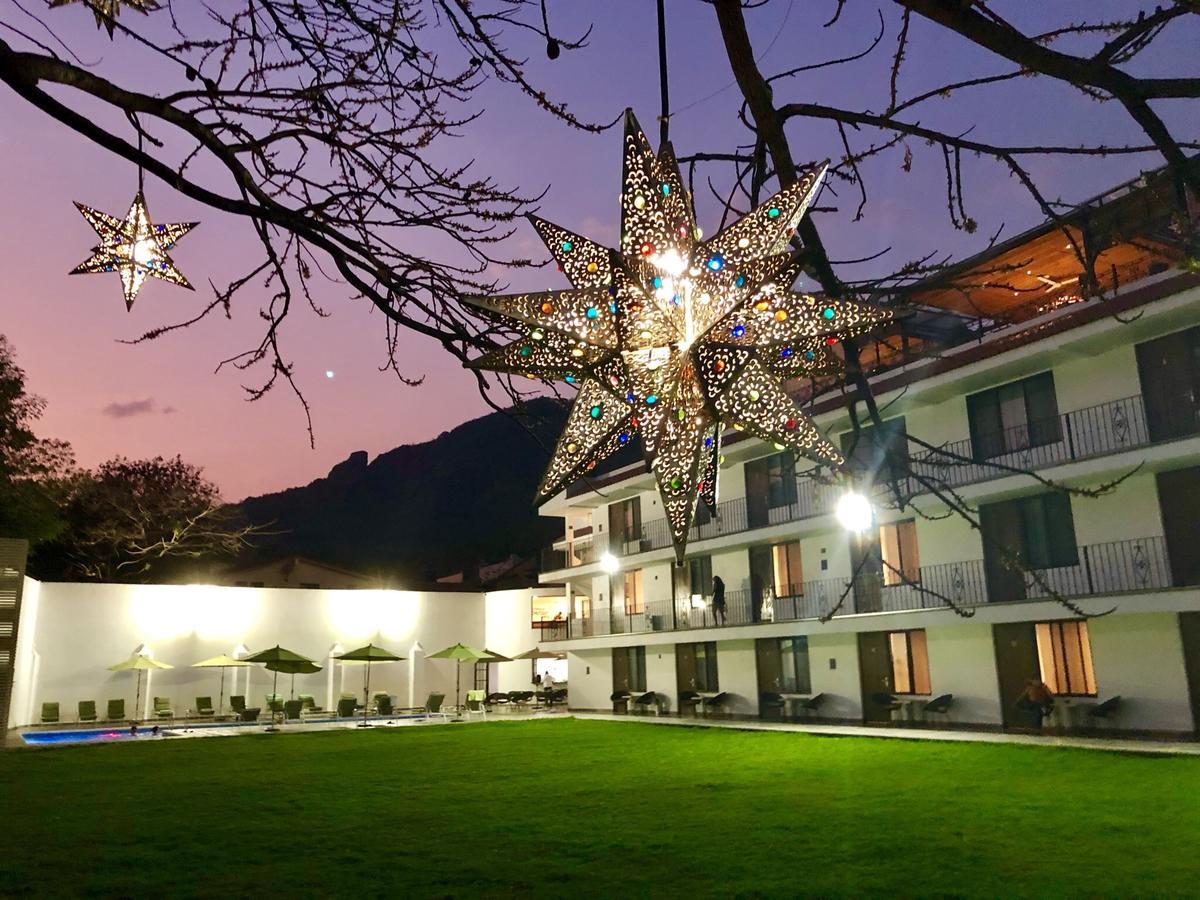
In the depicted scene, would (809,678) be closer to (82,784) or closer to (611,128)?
(82,784)

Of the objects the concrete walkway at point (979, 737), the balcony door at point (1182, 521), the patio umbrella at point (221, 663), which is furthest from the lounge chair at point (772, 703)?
the patio umbrella at point (221, 663)

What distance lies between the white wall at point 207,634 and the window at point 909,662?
1762 cm

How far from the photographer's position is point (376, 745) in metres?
18.0

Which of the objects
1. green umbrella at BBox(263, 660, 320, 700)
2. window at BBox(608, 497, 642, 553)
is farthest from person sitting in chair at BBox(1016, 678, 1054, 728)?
green umbrella at BBox(263, 660, 320, 700)

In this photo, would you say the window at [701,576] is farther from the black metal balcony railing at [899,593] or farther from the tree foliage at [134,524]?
the tree foliage at [134,524]

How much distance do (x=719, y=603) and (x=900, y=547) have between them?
6.23 m

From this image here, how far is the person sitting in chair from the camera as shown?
1662 cm

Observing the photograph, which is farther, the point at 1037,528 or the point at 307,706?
the point at 307,706

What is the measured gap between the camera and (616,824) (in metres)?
8.25

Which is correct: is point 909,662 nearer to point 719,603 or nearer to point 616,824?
point 719,603

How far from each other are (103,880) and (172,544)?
3024 cm

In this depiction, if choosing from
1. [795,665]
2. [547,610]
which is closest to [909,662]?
[795,665]

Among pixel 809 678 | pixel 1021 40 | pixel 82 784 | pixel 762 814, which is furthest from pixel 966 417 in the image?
pixel 1021 40

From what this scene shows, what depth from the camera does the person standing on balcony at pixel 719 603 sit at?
2538 centimetres
